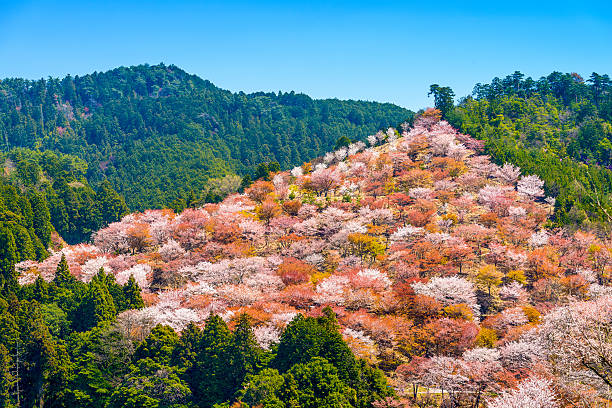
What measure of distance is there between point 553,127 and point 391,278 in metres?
66.2

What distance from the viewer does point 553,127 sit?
96625 mm

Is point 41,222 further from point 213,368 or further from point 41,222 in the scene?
point 213,368

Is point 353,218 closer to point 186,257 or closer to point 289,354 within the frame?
point 186,257

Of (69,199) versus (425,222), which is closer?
(425,222)

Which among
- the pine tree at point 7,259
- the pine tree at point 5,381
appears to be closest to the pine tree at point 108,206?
the pine tree at point 7,259

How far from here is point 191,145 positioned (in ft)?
457

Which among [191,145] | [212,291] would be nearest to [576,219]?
[212,291]

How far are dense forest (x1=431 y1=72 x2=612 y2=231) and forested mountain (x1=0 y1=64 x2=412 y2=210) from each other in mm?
54798

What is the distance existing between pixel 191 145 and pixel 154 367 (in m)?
110

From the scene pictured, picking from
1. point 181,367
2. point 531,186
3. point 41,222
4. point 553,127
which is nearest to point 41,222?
point 41,222

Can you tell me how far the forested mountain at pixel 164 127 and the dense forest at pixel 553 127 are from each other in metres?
54.8

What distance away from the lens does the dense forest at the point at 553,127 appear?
68.4m

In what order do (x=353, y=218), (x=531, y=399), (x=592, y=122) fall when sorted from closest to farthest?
(x=531, y=399) < (x=353, y=218) < (x=592, y=122)

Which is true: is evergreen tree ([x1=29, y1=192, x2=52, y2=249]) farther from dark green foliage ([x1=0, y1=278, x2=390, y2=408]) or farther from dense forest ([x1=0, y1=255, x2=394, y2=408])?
dark green foliage ([x1=0, y1=278, x2=390, y2=408])
